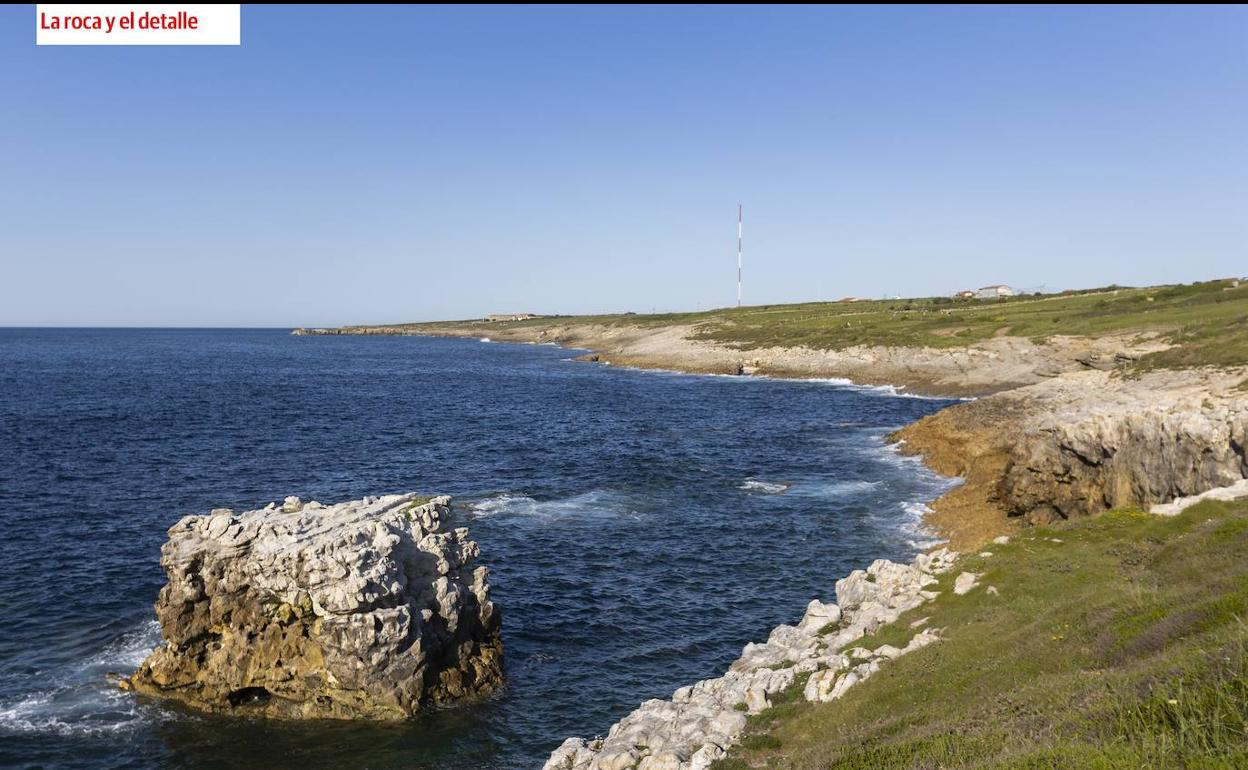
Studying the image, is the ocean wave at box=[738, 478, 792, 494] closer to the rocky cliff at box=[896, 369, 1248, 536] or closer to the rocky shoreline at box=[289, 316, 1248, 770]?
the rocky cliff at box=[896, 369, 1248, 536]

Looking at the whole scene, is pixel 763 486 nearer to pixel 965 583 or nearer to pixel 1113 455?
pixel 1113 455

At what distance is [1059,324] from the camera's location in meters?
122

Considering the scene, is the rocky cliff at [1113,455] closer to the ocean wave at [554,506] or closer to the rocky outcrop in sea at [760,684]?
the rocky outcrop in sea at [760,684]

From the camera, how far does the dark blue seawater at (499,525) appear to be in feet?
89.5

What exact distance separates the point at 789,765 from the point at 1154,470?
34.5 m

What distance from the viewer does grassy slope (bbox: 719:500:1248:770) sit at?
39.9 ft

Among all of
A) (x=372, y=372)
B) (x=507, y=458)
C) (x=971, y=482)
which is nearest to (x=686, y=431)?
(x=507, y=458)

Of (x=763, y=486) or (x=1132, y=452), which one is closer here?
(x=1132, y=452)

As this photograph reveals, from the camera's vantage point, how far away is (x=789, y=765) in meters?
18.0

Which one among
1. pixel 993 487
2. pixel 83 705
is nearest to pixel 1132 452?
pixel 993 487

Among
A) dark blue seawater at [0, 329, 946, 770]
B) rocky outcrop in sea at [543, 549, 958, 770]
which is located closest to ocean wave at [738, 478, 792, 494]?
dark blue seawater at [0, 329, 946, 770]

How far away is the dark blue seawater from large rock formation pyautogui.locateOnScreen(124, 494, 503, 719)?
1.18 metres

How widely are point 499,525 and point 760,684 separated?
29.1 meters

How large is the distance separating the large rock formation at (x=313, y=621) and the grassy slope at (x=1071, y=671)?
13.6 metres
